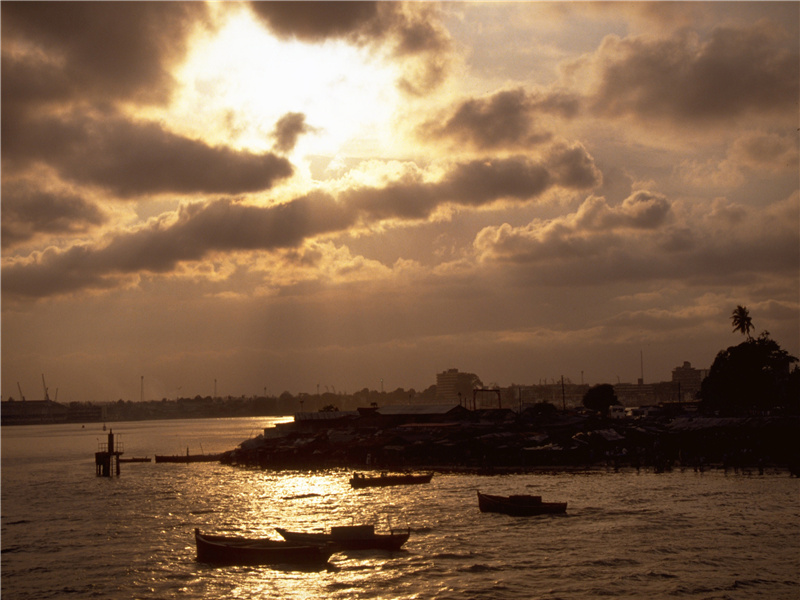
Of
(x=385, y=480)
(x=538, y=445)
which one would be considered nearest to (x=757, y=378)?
(x=538, y=445)

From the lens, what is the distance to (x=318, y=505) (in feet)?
216

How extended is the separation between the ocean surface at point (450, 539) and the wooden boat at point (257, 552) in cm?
68

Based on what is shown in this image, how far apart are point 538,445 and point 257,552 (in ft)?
171

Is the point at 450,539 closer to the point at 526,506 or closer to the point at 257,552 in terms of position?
the point at 526,506

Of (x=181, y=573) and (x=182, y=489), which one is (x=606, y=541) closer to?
(x=181, y=573)

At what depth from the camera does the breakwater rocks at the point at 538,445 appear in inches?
3068

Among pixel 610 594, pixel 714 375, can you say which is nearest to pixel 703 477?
pixel 610 594

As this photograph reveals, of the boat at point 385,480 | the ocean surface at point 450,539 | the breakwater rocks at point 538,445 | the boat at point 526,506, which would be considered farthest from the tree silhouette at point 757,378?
the boat at point 526,506

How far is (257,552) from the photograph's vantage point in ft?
140

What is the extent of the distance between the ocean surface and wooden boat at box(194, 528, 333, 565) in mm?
679

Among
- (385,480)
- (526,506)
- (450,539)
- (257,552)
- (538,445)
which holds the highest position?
(538,445)

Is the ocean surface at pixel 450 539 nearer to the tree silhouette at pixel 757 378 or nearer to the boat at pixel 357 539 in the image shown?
the boat at pixel 357 539

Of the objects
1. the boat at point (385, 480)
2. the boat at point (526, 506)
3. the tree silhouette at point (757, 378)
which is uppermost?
the tree silhouette at point (757, 378)

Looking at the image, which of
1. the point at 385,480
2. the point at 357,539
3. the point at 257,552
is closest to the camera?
the point at 257,552
